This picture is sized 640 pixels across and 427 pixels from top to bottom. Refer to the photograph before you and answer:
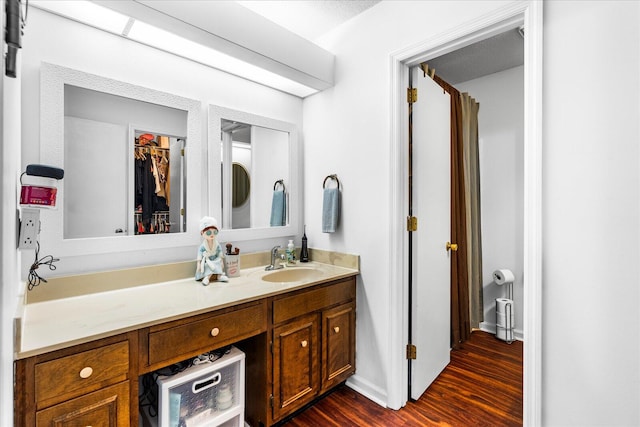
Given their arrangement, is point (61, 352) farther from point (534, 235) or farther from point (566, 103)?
point (566, 103)

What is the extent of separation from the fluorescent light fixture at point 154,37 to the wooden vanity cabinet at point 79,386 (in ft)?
4.72

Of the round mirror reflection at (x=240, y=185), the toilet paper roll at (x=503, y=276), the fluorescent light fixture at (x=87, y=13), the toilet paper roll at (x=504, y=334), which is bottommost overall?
the toilet paper roll at (x=504, y=334)

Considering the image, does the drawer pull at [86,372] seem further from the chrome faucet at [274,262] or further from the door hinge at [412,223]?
the door hinge at [412,223]

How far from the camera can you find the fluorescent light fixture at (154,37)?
142 cm

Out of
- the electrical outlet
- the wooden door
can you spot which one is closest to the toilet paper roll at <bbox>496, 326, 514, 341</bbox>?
the wooden door

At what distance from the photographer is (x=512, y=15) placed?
147 centimetres

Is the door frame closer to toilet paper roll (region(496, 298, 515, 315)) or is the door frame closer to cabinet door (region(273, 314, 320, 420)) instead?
cabinet door (region(273, 314, 320, 420))

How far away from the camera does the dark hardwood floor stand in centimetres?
182

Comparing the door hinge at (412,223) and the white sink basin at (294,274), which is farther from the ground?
the door hinge at (412,223)

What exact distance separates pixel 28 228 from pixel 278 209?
1.48 m

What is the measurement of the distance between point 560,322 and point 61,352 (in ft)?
6.32

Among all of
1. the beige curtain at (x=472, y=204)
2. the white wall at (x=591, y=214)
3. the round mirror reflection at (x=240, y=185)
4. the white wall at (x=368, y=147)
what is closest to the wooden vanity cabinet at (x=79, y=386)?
the round mirror reflection at (x=240, y=185)

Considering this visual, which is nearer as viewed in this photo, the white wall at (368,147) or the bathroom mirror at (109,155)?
the bathroom mirror at (109,155)

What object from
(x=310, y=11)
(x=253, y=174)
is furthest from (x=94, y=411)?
(x=310, y=11)
